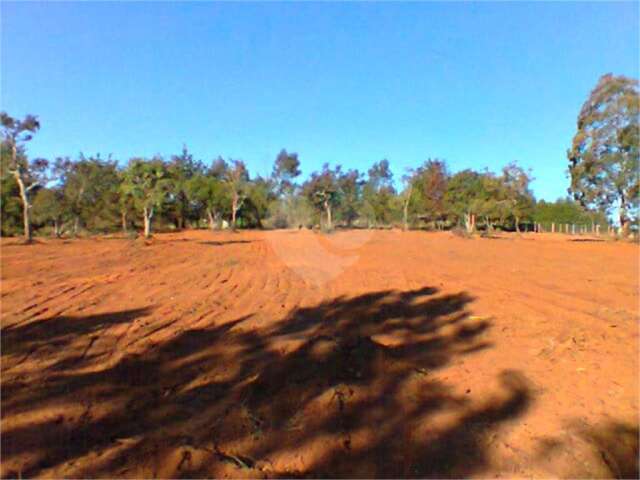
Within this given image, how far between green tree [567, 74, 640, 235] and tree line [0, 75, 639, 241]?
0.17ft

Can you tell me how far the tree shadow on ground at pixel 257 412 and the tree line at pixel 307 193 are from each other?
63.7 ft

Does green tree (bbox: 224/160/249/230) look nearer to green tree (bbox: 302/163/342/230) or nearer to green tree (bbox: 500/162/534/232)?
green tree (bbox: 302/163/342/230)

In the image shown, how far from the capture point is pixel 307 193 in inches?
1818

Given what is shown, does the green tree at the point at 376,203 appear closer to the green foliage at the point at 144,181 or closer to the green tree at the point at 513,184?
the green tree at the point at 513,184

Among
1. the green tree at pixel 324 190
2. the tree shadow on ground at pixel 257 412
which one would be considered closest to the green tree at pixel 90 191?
the green tree at pixel 324 190

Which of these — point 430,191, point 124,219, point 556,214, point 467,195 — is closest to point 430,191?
point 430,191

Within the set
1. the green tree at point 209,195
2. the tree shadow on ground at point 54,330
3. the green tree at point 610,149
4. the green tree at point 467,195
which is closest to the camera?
the tree shadow on ground at point 54,330

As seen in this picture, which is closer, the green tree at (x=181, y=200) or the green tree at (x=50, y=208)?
the green tree at (x=50, y=208)

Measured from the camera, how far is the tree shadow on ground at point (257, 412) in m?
2.56

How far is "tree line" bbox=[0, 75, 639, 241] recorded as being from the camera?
2230cm

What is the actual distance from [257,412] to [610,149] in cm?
2557

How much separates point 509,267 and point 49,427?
10.2 m

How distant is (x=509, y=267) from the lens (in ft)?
35.5

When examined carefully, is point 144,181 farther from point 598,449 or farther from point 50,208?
point 598,449
